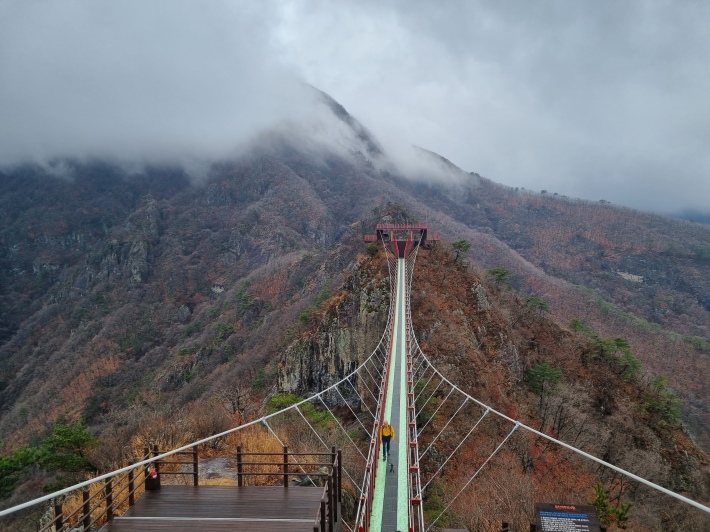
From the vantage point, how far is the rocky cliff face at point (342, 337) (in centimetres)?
2783

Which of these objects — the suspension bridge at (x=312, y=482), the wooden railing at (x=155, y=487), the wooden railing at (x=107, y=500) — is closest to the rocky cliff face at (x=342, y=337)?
the suspension bridge at (x=312, y=482)

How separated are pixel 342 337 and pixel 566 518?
2304 centimetres

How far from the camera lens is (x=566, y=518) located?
609 centimetres

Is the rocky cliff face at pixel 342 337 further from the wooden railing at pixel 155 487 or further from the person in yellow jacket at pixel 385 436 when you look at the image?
the wooden railing at pixel 155 487

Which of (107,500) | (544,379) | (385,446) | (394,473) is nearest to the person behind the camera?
(107,500)

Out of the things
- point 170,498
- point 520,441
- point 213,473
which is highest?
point 170,498

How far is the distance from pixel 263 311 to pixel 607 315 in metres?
62.0

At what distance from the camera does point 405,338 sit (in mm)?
21625

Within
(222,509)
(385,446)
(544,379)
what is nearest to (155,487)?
(222,509)

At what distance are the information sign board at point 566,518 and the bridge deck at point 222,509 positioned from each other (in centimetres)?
337

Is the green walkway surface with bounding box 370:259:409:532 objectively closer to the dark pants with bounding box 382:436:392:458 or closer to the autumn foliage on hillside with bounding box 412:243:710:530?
the dark pants with bounding box 382:436:392:458

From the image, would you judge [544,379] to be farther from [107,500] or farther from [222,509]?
[107,500]

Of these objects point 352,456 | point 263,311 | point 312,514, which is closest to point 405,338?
point 352,456

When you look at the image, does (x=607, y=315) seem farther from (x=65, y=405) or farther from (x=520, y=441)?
(x=65, y=405)
